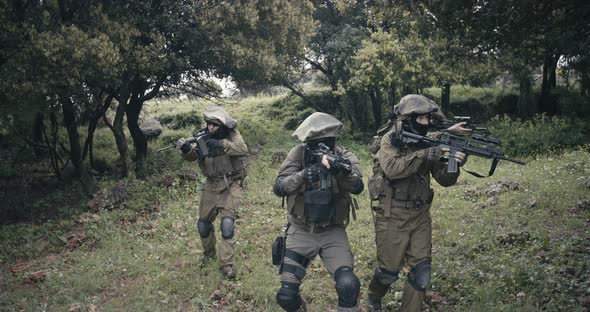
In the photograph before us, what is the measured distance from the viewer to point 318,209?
4836 millimetres

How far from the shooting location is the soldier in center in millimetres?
4816

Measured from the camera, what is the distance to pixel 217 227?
30.8 ft

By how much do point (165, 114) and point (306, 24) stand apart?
8.55 metres

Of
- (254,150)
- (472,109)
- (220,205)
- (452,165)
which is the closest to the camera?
(452,165)

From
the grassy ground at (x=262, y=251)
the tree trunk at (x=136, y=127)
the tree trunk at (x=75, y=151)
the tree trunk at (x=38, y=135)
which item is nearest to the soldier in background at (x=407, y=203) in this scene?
the grassy ground at (x=262, y=251)

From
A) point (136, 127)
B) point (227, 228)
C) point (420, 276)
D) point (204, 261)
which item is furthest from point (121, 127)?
point (420, 276)

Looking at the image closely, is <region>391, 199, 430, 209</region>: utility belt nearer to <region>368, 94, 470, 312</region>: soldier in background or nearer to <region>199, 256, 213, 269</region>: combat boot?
Result: <region>368, 94, 470, 312</region>: soldier in background

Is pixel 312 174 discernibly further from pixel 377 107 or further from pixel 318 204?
pixel 377 107

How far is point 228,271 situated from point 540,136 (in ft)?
38.6

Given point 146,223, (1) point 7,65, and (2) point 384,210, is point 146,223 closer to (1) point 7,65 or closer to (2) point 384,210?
(1) point 7,65

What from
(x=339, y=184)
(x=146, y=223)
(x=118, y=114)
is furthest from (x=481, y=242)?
(x=118, y=114)

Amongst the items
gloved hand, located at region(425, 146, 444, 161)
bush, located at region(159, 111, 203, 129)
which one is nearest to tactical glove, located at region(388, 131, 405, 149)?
gloved hand, located at region(425, 146, 444, 161)

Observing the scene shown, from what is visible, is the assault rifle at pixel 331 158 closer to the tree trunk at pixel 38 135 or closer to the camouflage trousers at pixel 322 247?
the camouflage trousers at pixel 322 247

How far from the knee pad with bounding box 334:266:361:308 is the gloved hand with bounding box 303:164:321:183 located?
0.93 m
